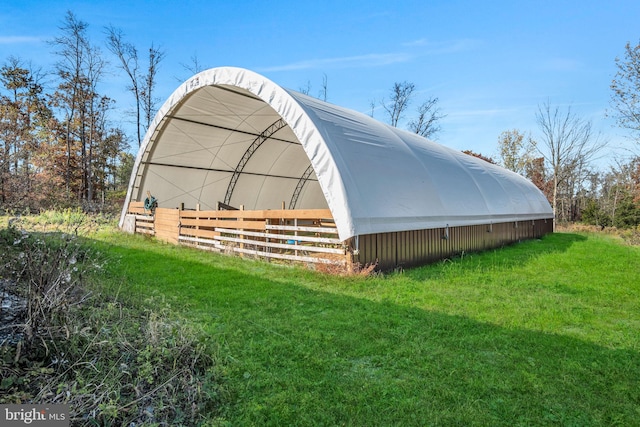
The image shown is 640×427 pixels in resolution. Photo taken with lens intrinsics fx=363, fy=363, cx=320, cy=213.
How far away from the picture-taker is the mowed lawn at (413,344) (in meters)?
2.38

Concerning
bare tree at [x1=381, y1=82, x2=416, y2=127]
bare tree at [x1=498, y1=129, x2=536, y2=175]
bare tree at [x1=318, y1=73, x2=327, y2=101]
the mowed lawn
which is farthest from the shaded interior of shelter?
bare tree at [x1=498, y1=129, x2=536, y2=175]

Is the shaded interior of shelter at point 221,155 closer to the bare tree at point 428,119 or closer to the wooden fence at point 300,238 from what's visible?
the wooden fence at point 300,238

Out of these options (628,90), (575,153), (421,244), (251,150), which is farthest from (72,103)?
(575,153)

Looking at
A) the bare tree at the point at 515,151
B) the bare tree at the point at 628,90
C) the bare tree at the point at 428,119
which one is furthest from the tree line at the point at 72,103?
the bare tree at the point at 515,151

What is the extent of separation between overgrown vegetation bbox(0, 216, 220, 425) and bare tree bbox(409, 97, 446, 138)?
97.5ft

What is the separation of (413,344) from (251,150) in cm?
1135

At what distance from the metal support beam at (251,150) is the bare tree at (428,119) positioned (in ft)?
65.4

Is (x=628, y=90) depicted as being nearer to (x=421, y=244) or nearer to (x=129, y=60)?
(x=421, y=244)

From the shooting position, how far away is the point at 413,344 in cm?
344

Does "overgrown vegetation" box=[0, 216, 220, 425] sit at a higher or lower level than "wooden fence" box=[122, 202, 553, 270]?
lower

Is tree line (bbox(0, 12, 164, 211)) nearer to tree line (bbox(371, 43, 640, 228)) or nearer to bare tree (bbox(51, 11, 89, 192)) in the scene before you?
bare tree (bbox(51, 11, 89, 192))

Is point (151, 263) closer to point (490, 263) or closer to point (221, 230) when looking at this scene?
point (221, 230)

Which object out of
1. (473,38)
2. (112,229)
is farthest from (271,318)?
(112,229)

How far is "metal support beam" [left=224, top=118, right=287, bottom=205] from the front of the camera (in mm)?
12700
